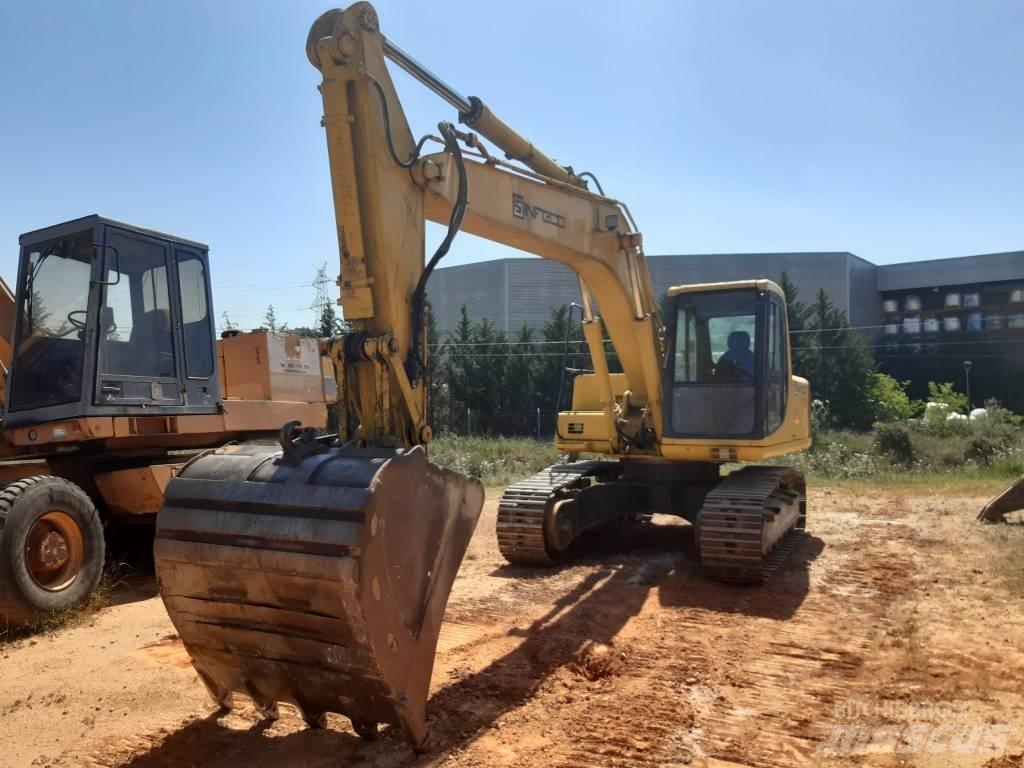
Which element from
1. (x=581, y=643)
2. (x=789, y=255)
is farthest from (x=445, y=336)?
(x=581, y=643)

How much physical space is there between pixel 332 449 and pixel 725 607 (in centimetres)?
393

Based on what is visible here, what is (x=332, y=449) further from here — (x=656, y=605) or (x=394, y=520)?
(x=656, y=605)

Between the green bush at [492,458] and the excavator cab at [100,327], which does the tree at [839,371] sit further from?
the excavator cab at [100,327]

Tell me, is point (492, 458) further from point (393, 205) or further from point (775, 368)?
point (393, 205)

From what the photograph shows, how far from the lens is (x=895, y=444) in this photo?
18844 millimetres

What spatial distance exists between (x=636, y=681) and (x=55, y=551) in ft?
15.1

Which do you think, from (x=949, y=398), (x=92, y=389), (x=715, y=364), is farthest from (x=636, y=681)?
(x=949, y=398)

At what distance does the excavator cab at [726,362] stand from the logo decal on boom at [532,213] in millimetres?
1885

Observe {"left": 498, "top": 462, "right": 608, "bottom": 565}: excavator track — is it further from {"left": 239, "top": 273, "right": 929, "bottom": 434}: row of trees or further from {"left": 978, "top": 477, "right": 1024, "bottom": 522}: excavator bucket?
{"left": 239, "top": 273, "right": 929, "bottom": 434}: row of trees

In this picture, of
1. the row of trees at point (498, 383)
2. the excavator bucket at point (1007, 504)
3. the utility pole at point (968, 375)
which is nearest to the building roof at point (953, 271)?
the utility pole at point (968, 375)

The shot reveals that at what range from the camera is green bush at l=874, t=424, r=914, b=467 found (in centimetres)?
1842

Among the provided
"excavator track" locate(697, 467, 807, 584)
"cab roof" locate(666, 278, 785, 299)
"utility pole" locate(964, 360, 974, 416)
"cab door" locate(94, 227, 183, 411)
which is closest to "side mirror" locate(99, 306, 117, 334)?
"cab door" locate(94, 227, 183, 411)

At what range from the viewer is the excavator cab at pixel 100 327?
23.2 ft

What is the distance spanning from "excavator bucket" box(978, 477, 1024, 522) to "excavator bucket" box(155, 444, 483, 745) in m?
8.73
